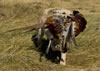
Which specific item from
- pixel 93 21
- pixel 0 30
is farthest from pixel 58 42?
pixel 93 21

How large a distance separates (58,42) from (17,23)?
127 inches

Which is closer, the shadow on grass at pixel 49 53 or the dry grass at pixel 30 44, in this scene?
the dry grass at pixel 30 44

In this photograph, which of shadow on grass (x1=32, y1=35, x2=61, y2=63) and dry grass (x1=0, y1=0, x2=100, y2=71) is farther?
shadow on grass (x1=32, y1=35, x2=61, y2=63)

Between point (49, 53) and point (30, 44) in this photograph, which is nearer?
point (49, 53)

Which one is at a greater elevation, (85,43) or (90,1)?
(85,43)

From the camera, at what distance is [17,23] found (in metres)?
7.36

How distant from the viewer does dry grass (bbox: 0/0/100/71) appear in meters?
4.56

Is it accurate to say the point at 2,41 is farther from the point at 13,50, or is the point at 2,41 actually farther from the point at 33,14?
the point at 33,14

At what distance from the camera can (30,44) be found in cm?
566

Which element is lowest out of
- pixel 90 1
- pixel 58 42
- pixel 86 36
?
pixel 90 1

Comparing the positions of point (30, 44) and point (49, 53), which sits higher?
point (49, 53)

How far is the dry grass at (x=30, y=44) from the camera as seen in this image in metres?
4.56

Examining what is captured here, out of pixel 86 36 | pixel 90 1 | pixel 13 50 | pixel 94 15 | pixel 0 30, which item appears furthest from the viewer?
pixel 90 1

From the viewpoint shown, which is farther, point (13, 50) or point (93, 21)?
point (93, 21)
